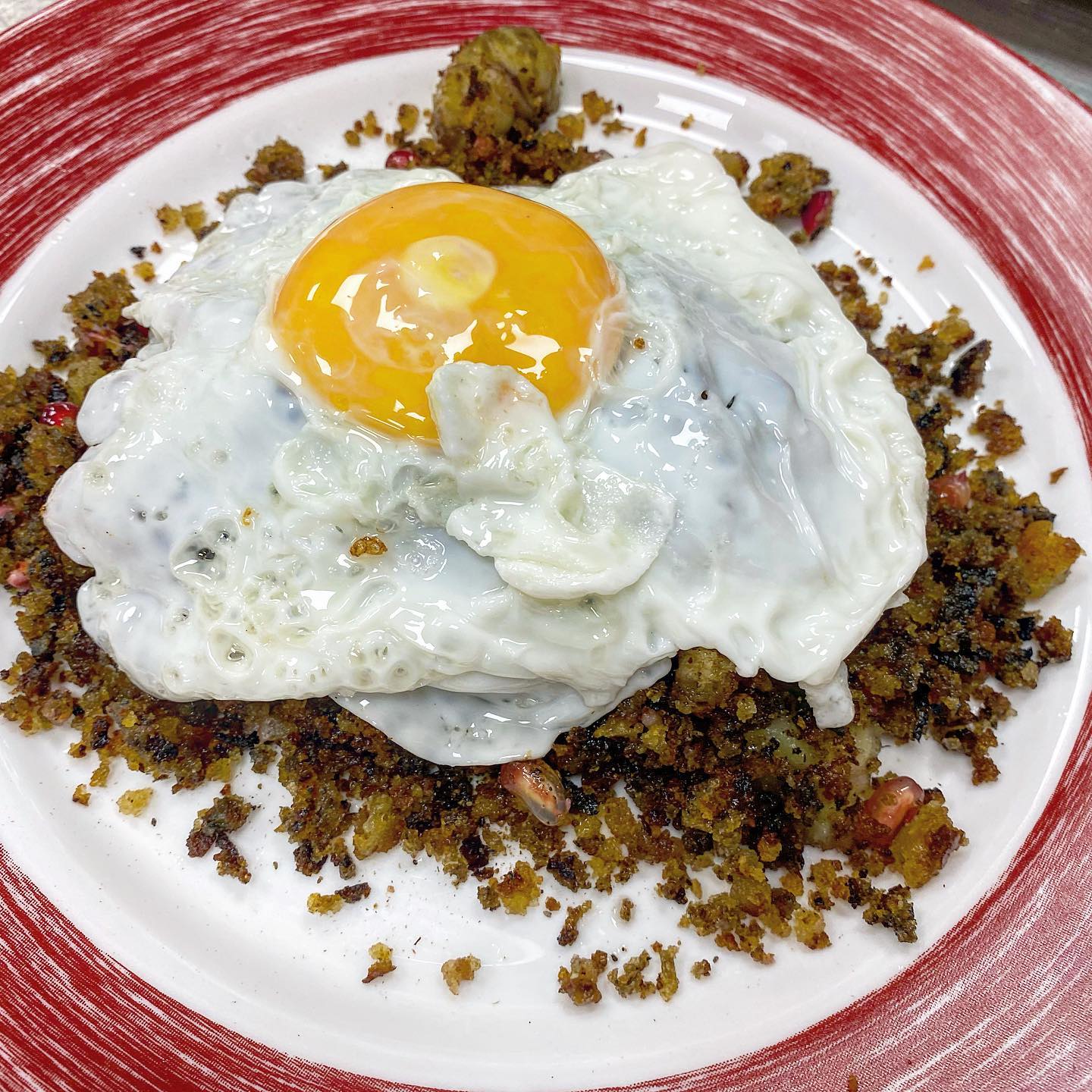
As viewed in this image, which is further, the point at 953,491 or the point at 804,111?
the point at 804,111

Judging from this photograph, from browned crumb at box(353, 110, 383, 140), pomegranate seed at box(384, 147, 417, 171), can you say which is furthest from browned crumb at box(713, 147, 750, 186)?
browned crumb at box(353, 110, 383, 140)

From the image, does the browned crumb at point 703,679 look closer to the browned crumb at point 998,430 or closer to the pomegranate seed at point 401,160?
the browned crumb at point 998,430

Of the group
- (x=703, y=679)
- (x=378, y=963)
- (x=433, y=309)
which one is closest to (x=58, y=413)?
(x=433, y=309)

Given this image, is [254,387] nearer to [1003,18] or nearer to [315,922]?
[315,922]

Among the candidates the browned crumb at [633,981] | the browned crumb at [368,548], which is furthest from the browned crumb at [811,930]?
the browned crumb at [368,548]

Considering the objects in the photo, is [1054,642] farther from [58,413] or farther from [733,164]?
[58,413]

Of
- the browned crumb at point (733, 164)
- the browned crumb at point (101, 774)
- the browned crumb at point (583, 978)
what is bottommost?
the browned crumb at point (583, 978)
